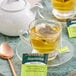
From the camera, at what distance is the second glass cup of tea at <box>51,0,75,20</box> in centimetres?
128

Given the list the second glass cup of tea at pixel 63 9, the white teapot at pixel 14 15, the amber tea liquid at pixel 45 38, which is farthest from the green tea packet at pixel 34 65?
the second glass cup of tea at pixel 63 9

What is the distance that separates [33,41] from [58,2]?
12.4 inches

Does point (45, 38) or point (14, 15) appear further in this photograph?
point (14, 15)

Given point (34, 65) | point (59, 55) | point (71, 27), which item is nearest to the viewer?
point (34, 65)

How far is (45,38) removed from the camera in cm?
102

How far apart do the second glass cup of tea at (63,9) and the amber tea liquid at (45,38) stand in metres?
0.25

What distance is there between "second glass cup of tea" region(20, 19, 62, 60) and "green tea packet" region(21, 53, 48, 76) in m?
0.04

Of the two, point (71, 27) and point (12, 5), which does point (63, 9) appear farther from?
point (12, 5)

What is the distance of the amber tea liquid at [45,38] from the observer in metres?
1.02

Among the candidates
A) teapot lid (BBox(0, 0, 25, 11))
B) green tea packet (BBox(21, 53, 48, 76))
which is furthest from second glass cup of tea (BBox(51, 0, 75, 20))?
green tea packet (BBox(21, 53, 48, 76))

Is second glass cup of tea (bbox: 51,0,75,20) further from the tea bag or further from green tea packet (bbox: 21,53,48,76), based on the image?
green tea packet (bbox: 21,53,48,76)

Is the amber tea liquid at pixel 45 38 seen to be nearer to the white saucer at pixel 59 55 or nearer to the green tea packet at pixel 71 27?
the white saucer at pixel 59 55

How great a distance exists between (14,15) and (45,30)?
157 millimetres

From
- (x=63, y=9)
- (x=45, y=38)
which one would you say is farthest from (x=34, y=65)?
(x=63, y=9)
